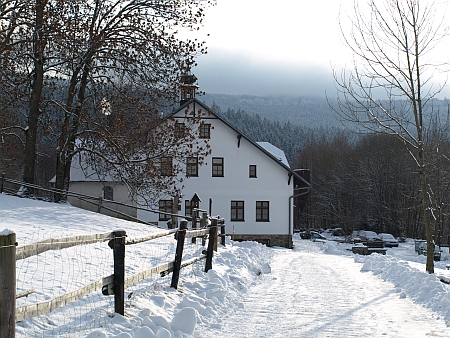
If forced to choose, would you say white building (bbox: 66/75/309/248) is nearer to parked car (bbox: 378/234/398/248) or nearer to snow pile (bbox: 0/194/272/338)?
parked car (bbox: 378/234/398/248)

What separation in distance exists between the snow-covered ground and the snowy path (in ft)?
0.05

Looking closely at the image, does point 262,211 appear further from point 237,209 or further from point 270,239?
point 270,239

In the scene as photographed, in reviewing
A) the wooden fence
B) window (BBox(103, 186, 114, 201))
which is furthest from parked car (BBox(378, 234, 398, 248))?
the wooden fence

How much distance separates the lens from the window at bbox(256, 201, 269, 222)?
37.4 meters

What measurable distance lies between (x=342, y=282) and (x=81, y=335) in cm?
851

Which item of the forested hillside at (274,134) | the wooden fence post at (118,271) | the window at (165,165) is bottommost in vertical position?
the wooden fence post at (118,271)

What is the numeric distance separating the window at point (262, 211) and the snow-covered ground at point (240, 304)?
2343 cm

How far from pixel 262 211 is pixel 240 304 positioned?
29015 millimetres

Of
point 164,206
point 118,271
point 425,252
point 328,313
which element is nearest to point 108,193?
point 164,206

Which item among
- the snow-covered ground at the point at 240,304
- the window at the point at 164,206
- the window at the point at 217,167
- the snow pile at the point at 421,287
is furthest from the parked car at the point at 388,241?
the snow-covered ground at the point at 240,304

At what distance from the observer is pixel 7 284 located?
3926mm

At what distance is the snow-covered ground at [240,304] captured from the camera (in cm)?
615

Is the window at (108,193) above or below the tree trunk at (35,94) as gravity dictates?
below

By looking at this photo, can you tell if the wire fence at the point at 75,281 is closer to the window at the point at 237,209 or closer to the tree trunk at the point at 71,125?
the tree trunk at the point at 71,125
